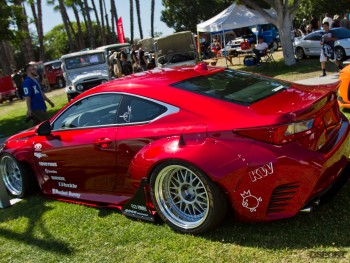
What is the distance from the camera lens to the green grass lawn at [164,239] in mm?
3072

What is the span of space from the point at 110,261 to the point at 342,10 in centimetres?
4037

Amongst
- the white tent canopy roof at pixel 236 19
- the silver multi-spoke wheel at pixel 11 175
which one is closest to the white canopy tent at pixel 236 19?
the white tent canopy roof at pixel 236 19

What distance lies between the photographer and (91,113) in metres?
4.33

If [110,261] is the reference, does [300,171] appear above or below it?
above

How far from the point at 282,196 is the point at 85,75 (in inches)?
533

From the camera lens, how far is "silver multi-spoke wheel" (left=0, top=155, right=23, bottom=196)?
5.32 m

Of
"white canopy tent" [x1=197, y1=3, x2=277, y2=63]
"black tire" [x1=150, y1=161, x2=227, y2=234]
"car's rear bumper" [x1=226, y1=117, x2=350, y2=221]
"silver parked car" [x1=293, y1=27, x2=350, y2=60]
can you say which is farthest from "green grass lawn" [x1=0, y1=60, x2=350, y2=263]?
"white canopy tent" [x1=197, y1=3, x2=277, y2=63]

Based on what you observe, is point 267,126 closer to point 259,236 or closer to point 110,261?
point 259,236

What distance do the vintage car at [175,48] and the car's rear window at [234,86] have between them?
50.1 ft

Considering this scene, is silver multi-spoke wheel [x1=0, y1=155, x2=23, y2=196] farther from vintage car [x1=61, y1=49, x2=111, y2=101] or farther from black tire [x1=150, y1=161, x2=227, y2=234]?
vintage car [x1=61, y1=49, x2=111, y2=101]

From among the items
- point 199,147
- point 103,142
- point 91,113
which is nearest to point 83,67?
point 91,113

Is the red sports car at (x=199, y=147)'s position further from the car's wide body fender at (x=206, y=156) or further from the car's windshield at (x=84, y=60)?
the car's windshield at (x=84, y=60)

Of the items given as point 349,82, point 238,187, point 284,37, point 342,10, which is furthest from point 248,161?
point 342,10

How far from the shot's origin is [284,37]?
1623 cm
